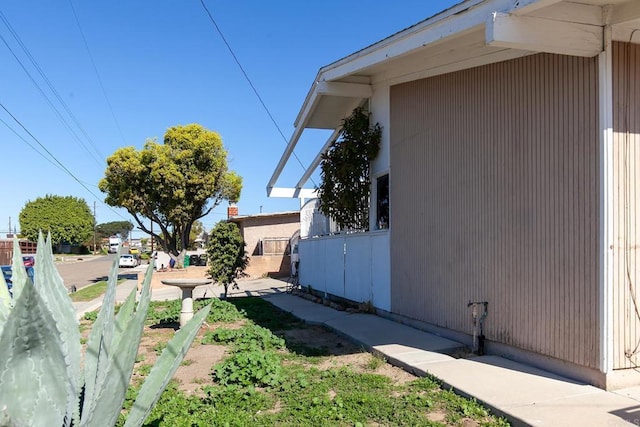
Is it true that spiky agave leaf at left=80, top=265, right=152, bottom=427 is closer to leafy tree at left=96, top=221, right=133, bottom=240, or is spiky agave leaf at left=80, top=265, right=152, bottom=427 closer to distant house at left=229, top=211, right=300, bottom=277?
distant house at left=229, top=211, right=300, bottom=277

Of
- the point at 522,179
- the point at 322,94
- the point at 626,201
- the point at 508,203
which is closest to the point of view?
the point at 626,201

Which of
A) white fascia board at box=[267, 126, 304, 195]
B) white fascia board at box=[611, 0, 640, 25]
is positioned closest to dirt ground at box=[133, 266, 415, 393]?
white fascia board at box=[611, 0, 640, 25]

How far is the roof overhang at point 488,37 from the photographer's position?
14.9 ft

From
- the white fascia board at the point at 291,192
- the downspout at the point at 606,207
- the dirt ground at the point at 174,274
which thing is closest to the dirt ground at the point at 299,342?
the downspout at the point at 606,207

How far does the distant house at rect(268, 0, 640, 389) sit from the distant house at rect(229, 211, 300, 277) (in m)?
15.1

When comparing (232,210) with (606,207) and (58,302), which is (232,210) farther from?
(58,302)

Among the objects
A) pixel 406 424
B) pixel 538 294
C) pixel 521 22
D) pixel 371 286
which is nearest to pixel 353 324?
pixel 371 286

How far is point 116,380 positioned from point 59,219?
66710mm

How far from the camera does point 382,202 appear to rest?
32.1ft

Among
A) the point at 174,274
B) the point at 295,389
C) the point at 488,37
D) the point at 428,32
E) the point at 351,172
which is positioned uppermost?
the point at 428,32

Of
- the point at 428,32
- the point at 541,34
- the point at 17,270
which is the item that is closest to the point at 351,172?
the point at 428,32

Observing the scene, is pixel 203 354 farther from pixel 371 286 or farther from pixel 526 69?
pixel 526 69

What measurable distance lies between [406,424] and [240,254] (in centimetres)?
976

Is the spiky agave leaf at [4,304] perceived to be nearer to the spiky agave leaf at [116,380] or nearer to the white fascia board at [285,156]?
the spiky agave leaf at [116,380]
